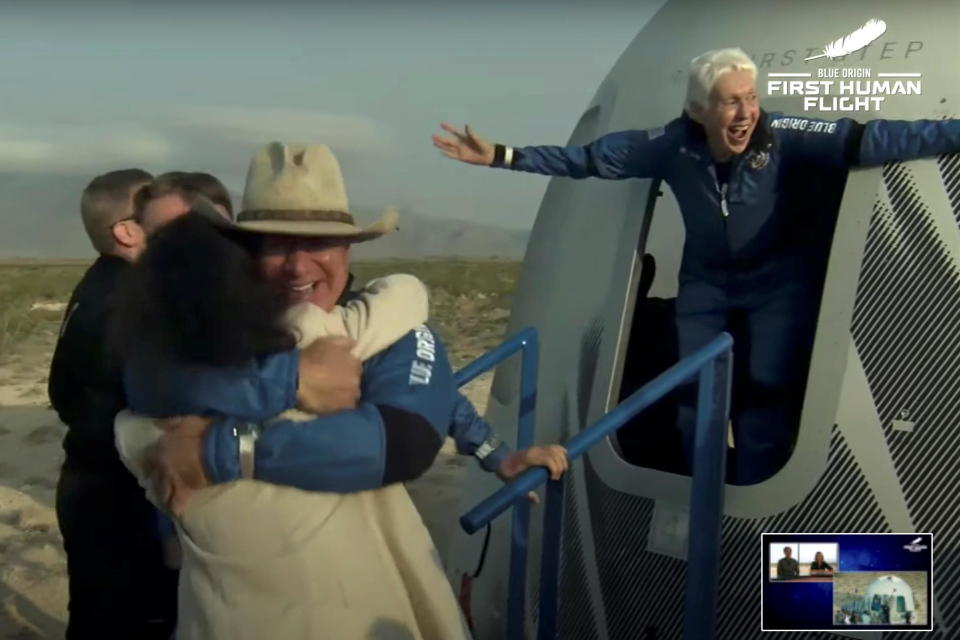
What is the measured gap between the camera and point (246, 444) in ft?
5.73

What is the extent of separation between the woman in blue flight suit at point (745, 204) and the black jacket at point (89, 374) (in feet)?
2.56

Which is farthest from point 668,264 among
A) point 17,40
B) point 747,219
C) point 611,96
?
point 17,40

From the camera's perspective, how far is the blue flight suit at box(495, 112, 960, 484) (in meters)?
2.69

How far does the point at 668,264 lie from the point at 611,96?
0.60m

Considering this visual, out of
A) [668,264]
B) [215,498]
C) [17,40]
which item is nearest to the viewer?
[215,498]

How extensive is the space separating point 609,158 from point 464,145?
384 millimetres

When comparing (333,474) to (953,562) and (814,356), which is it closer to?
(814,356)

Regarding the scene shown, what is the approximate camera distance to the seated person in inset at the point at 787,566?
2533 mm

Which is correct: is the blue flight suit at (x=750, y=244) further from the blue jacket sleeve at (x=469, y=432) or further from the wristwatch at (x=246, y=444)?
the wristwatch at (x=246, y=444)

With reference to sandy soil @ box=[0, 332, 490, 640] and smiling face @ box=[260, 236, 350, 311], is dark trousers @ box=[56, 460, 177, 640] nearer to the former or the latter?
smiling face @ box=[260, 236, 350, 311]

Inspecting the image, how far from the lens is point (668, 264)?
3.62 metres

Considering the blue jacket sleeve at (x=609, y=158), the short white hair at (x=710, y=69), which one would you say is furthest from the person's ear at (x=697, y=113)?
the blue jacket sleeve at (x=609, y=158)

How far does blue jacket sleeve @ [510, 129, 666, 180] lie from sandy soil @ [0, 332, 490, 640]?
4.41 feet

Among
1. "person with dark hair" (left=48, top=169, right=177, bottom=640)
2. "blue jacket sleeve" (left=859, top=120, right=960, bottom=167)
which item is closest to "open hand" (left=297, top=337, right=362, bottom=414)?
"person with dark hair" (left=48, top=169, right=177, bottom=640)
